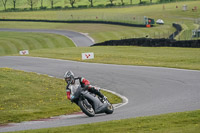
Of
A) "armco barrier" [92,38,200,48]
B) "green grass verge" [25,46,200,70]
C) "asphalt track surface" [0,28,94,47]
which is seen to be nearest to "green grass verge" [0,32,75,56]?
"asphalt track surface" [0,28,94,47]

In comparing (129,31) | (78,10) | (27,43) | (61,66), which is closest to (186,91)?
(61,66)

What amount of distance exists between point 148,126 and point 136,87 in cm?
985

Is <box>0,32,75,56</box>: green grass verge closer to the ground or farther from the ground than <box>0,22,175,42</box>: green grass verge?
closer to the ground

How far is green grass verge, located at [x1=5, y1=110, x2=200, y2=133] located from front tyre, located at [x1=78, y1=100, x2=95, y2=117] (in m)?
2.08

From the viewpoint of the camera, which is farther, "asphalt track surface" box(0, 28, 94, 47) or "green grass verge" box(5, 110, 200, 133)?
"asphalt track surface" box(0, 28, 94, 47)

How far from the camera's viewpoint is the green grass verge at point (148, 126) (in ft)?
33.7

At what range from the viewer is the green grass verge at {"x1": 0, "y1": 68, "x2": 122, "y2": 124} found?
1493 cm

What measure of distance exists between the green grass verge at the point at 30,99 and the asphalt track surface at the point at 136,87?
925mm

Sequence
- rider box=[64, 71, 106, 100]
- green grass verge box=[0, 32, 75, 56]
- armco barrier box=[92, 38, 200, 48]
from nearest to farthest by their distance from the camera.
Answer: rider box=[64, 71, 106, 100] < armco barrier box=[92, 38, 200, 48] < green grass verge box=[0, 32, 75, 56]

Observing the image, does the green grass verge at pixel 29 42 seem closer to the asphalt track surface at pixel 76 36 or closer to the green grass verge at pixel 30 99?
the asphalt track surface at pixel 76 36

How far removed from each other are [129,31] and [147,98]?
5667 cm

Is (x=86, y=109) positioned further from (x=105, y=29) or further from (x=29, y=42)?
(x=105, y=29)

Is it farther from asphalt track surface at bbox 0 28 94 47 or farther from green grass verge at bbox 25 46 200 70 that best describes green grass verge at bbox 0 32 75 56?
green grass verge at bbox 25 46 200 70

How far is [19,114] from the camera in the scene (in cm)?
1473
